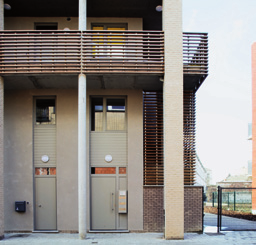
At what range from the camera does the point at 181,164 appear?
10.9 metres

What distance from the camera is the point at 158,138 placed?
12.4 metres

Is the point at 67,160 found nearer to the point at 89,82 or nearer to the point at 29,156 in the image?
the point at 29,156

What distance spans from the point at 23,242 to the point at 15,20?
8.58m

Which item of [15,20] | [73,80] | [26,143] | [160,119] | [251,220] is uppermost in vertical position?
[15,20]

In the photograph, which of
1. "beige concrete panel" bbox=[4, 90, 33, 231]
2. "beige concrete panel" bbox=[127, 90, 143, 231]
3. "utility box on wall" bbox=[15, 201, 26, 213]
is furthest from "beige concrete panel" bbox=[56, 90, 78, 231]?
"beige concrete panel" bbox=[127, 90, 143, 231]

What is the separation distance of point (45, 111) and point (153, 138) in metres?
4.46

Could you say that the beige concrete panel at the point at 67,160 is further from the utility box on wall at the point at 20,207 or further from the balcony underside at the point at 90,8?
the balcony underside at the point at 90,8

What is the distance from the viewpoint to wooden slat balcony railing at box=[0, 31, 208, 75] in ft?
36.4

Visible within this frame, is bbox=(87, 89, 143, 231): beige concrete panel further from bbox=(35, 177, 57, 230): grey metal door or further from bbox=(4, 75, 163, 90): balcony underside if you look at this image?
bbox=(35, 177, 57, 230): grey metal door

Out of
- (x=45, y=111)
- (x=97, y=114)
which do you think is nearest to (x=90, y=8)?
(x=97, y=114)

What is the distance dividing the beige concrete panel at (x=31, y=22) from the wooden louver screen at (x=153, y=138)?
13.8 feet

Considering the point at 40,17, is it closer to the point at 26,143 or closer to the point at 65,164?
the point at 26,143

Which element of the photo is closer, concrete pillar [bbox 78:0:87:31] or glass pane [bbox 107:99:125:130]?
concrete pillar [bbox 78:0:87:31]

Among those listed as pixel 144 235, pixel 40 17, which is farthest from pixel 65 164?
pixel 40 17
